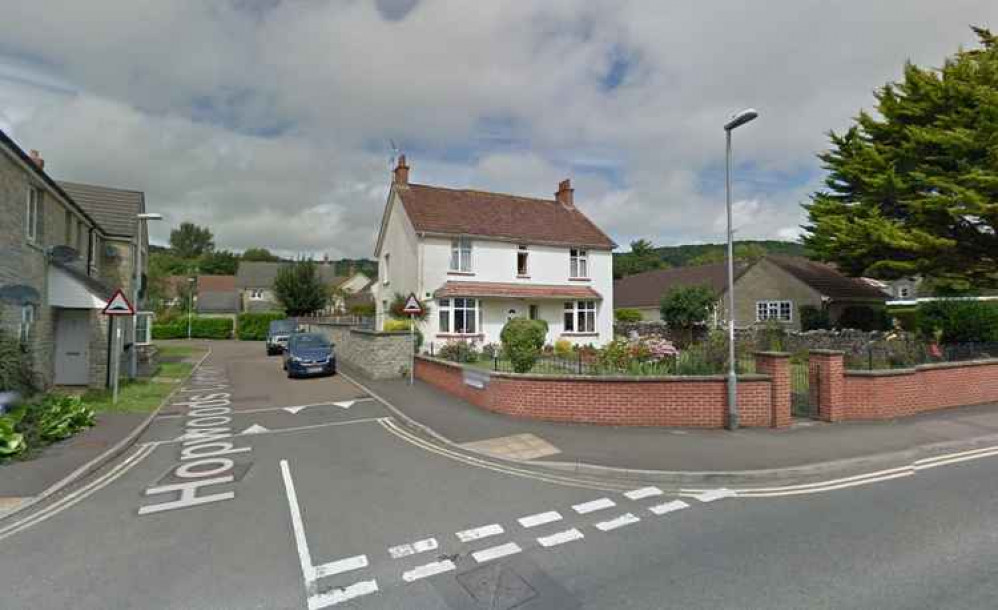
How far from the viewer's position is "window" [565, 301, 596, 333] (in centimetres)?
2466

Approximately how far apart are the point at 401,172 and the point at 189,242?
93839 millimetres

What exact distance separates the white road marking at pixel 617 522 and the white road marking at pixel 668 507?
37 cm

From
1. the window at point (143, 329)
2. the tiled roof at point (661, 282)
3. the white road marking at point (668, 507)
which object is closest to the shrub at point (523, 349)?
the white road marking at point (668, 507)

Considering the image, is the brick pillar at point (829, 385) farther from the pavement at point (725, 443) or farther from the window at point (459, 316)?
the window at point (459, 316)

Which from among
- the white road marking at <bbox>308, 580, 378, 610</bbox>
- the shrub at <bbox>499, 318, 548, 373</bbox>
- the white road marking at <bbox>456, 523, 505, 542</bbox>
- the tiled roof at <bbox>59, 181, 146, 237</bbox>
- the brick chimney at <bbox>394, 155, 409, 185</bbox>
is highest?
the brick chimney at <bbox>394, 155, 409, 185</bbox>

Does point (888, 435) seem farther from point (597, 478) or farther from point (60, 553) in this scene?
point (60, 553)

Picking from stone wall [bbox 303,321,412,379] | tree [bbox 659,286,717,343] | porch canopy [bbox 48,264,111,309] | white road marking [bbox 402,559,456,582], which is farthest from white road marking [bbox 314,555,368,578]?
tree [bbox 659,286,717,343]

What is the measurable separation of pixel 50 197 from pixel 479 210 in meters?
16.9

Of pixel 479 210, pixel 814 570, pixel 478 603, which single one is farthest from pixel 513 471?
pixel 479 210

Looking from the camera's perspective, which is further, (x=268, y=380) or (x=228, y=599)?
(x=268, y=380)

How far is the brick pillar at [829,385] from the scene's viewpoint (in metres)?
9.50

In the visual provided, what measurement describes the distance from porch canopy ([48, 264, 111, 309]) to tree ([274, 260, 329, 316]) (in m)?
27.2

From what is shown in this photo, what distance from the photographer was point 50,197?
484 inches

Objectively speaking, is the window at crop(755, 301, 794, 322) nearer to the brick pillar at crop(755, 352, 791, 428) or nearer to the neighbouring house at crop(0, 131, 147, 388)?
the brick pillar at crop(755, 352, 791, 428)
